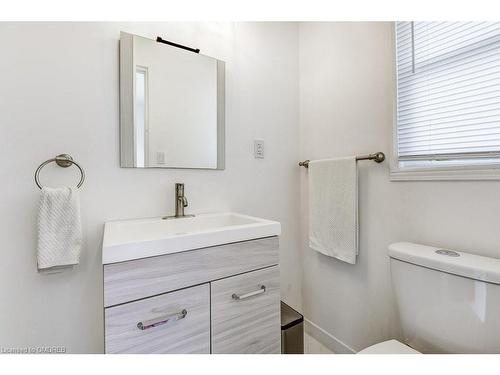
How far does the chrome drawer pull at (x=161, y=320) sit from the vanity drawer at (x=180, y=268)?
79 mm

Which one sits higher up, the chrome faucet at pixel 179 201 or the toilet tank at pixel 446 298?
the chrome faucet at pixel 179 201

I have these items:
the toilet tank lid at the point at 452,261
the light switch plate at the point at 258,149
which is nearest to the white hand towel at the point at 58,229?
the light switch plate at the point at 258,149

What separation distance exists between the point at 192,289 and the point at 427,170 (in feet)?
3.27

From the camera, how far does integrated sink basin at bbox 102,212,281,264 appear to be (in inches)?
26.8

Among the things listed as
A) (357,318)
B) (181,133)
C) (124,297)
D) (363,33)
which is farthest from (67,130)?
(357,318)

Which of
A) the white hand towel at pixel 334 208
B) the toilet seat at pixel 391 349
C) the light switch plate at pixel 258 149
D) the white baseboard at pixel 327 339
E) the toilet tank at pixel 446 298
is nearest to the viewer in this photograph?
the toilet tank at pixel 446 298

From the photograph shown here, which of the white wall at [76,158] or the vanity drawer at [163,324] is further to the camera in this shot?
the white wall at [76,158]

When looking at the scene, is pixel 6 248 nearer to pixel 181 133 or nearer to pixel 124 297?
pixel 124 297

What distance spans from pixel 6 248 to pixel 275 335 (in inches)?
42.3

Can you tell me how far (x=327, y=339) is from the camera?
4.54 feet

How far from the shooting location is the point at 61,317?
94 centimetres

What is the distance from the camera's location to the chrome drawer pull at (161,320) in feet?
2.30

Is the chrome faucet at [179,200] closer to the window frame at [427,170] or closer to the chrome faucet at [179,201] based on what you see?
the chrome faucet at [179,201]

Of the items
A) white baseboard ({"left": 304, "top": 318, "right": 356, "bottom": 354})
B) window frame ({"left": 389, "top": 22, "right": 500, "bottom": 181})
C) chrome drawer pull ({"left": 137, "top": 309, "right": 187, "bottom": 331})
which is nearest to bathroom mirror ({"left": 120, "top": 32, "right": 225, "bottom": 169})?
chrome drawer pull ({"left": 137, "top": 309, "right": 187, "bottom": 331})
